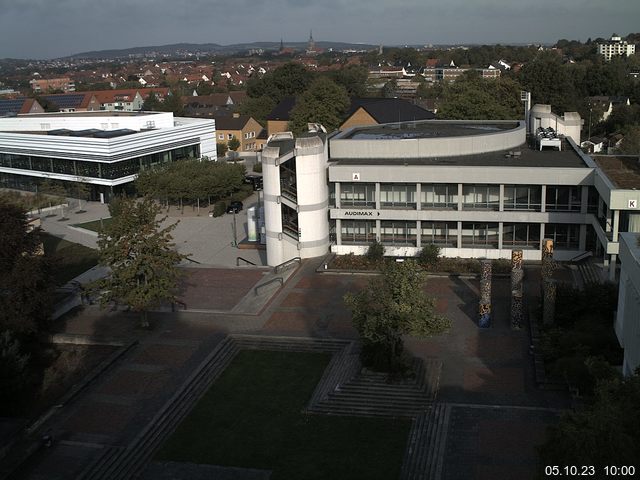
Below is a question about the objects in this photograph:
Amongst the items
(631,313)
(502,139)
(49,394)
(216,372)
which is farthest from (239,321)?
(502,139)

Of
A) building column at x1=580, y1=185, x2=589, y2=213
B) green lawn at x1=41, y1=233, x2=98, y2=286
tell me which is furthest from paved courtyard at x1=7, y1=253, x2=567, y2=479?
green lawn at x1=41, y1=233, x2=98, y2=286

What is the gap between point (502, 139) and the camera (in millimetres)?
44375

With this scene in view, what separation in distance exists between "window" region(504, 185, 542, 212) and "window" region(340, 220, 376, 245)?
7514 millimetres

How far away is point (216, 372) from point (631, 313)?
14476 mm

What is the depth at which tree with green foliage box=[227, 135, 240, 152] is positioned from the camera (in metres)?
90.4

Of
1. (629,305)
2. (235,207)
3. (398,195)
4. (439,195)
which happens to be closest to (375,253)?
(398,195)

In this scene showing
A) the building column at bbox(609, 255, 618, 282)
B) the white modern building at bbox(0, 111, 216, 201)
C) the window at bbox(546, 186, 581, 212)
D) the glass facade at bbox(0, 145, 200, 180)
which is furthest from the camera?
the glass facade at bbox(0, 145, 200, 180)

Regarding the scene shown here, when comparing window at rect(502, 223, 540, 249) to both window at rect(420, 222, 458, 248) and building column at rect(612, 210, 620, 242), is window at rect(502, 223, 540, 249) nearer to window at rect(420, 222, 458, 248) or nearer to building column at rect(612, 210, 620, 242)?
window at rect(420, 222, 458, 248)

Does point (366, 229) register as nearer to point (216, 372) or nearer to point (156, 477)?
point (216, 372)

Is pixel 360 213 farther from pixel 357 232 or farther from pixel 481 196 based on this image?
pixel 481 196

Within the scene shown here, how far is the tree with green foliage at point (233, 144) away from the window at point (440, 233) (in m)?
54.3

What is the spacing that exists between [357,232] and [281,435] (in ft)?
66.7

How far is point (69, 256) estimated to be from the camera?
152 ft

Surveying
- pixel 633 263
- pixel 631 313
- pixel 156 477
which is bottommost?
pixel 156 477
